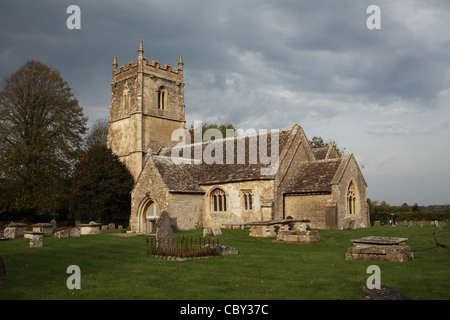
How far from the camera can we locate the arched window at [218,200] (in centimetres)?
2961

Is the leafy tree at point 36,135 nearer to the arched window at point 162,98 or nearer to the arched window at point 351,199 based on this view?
the arched window at point 162,98

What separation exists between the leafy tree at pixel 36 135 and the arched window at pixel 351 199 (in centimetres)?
2564

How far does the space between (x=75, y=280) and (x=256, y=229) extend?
13.9 metres

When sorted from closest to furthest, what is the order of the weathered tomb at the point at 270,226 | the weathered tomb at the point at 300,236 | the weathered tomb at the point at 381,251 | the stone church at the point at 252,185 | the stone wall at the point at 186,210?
the weathered tomb at the point at 381,251 → the weathered tomb at the point at 300,236 → the weathered tomb at the point at 270,226 → the stone church at the point at 252,185 → the stone wall at the point at 186,210

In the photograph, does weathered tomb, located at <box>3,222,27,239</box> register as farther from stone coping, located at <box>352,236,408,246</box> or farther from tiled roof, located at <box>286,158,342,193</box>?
stone coping, located at <box>352,236,408,246</box>

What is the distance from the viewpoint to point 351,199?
28.0 metres

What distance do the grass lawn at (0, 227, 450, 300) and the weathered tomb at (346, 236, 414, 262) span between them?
399mm

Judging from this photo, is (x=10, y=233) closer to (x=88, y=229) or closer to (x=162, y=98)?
(x=88, y=229)

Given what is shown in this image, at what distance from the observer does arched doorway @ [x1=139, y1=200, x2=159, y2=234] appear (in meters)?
29.5

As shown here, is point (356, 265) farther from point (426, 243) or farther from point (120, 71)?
point (120, 71)

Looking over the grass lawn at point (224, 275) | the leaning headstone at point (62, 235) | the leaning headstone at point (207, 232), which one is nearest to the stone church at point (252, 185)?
the leaning headstone at point (207, 232)

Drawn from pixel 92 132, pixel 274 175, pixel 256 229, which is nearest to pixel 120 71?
pixel 92 132

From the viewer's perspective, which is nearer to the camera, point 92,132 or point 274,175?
point 274,175

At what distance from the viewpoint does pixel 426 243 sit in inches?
663
